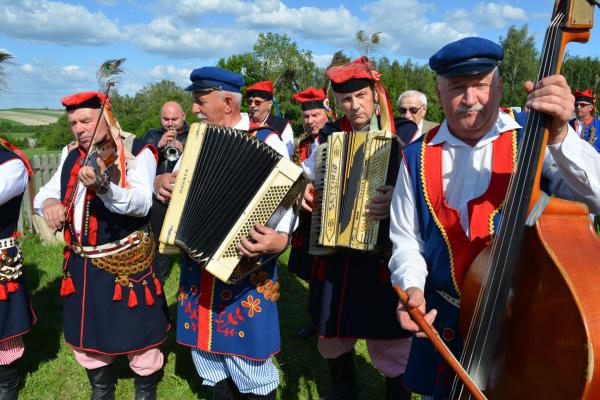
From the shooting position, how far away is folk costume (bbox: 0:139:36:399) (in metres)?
3.07

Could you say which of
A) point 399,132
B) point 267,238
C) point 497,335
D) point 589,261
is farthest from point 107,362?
point 589,261

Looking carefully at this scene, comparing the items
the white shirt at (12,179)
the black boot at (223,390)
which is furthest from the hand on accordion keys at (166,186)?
the black boot at (223,390)

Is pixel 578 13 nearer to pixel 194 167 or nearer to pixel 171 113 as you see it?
pixel 194 167

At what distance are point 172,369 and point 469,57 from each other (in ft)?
11.4

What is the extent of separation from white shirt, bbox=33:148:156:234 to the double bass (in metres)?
1.95

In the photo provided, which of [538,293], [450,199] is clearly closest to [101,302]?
[450,199]

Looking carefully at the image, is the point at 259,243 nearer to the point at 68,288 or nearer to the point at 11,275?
the point at 68,288

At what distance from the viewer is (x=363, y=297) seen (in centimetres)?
286

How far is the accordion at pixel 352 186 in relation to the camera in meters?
2.53

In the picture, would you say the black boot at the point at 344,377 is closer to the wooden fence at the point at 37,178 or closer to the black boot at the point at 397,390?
the black boot at the point at 397,390

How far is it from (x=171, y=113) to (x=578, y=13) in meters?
5.78

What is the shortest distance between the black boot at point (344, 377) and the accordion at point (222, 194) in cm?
118

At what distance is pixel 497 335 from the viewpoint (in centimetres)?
Answer: 140

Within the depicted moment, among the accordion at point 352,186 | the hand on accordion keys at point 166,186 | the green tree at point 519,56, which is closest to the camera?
the accordion at point 352,186
